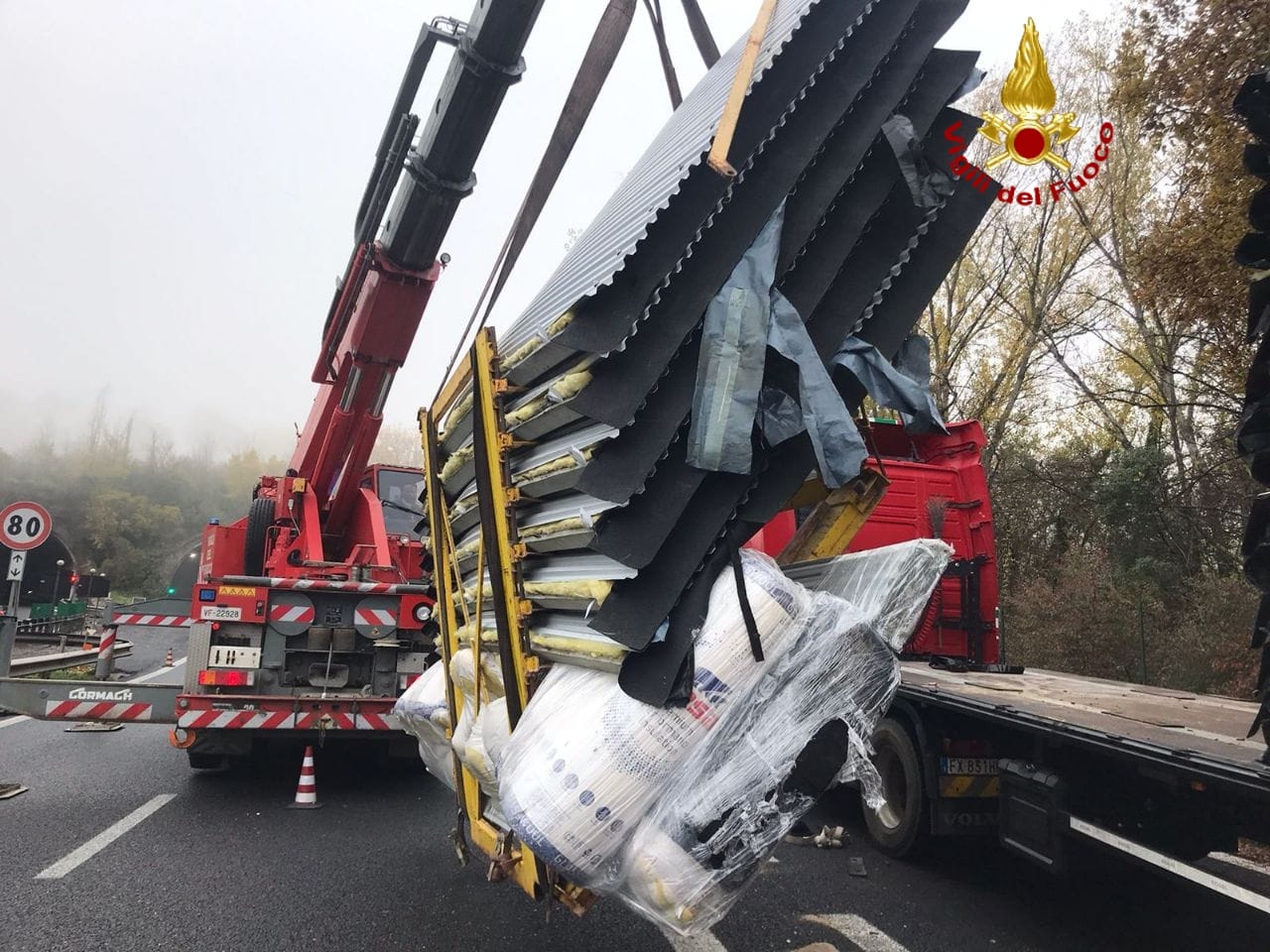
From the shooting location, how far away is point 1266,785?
8.98ft

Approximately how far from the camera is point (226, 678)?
248 inches

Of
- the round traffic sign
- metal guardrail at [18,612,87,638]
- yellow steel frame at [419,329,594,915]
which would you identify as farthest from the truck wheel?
metal guardrail at [18,612,87,638]

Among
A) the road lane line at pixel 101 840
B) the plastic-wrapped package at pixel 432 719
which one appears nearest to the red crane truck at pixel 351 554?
the road lane line at pixel 101 840

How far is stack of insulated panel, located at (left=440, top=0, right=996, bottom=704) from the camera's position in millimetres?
2525

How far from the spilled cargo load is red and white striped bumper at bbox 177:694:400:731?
379 centimetres

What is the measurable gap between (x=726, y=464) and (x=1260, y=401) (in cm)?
179

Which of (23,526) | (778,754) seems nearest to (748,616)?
(778,754)

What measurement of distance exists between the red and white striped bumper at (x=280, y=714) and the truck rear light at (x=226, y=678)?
10 centimetres

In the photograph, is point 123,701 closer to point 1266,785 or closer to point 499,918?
point 499,918

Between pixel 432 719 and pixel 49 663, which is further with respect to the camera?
pixel 49 663

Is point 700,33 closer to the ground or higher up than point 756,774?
higher up

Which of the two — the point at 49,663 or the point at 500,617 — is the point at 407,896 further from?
the point at 49,663

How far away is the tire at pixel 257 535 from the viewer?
8078 millimetres

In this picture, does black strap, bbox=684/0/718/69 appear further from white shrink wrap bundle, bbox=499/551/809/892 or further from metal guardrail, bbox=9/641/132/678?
metal guardrail, bbox=9/641/132/678
